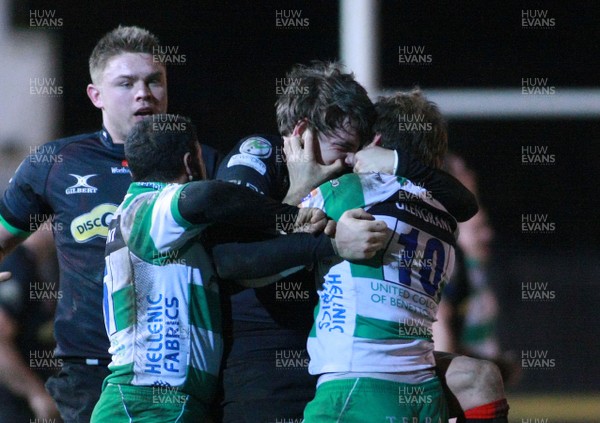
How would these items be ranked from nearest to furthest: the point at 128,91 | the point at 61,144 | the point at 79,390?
the point at 79,390, the point at 128,91, the point at 61,144

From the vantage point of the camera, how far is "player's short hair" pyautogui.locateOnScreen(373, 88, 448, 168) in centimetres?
287

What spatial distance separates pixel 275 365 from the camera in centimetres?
275

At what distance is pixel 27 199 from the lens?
3.62 m

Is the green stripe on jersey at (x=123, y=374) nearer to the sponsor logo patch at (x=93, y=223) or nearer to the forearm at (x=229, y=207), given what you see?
the forearm at (x=229, y=207)

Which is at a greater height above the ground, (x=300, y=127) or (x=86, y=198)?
(x=300, y=127)

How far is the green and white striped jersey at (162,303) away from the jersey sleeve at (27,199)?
0.97m

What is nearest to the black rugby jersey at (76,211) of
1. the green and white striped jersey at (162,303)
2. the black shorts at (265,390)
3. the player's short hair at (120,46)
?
the player's short hair at (120,46)

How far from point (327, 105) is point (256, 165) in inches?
11.2

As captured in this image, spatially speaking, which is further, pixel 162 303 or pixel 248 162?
pixel 248 162

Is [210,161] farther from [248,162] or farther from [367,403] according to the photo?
[367,403]

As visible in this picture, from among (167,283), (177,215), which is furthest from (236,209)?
(167,283)

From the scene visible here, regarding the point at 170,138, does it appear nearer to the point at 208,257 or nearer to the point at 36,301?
the point at 208,257

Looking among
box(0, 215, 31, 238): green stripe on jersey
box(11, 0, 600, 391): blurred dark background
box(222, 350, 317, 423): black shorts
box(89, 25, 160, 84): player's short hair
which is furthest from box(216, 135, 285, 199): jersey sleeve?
box(11, 0, 600, 391): blurred dark background

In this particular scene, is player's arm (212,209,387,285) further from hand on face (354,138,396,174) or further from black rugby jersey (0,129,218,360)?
black rugby jersey (0,129,218,360)
